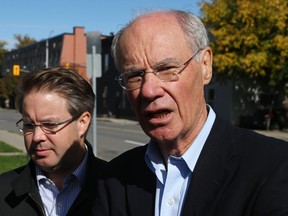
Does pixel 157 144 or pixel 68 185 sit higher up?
pixel 157 144

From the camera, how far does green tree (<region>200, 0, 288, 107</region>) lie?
23125 mm

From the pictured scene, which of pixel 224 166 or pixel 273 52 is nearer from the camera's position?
pixel 224 166

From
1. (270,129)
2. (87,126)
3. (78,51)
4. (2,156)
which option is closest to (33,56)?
(78,51)

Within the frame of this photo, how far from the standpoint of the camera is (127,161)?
200cm

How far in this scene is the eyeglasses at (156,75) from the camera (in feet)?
5.47

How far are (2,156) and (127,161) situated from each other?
10266 millimetres

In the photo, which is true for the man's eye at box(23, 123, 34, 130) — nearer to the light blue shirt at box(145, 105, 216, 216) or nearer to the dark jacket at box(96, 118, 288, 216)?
the dark jacket at box(96, 118, 288, 216)

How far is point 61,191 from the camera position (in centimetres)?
263

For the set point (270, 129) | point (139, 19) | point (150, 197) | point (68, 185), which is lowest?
point (270, 129)

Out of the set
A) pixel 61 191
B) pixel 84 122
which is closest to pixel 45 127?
pixel 84 122

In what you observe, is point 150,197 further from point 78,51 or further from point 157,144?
point 78,51

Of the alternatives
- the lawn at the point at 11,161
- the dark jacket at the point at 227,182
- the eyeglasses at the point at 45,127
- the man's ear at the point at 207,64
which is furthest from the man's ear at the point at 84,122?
the lawn at the point at 11,161

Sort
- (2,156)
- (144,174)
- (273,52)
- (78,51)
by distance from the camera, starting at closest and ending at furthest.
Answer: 1. (144,174)
2. (2,156)
3. (273,52)
4. (78,51)

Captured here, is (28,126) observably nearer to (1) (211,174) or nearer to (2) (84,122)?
(2) (84,122)
